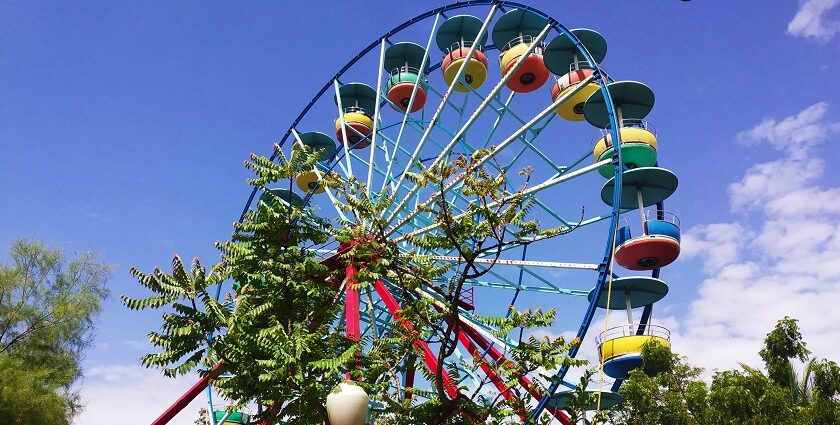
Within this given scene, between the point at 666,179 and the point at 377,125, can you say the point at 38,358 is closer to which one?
the point at 377,125

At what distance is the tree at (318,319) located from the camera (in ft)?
21.4

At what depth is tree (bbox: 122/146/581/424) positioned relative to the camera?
652 cm

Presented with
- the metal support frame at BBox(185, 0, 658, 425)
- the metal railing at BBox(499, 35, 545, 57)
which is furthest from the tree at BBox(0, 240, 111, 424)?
the metal railing at BBox(499, 35, 545, 57)

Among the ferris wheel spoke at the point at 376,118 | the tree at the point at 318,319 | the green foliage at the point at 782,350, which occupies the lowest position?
the tree at the point at 318,319

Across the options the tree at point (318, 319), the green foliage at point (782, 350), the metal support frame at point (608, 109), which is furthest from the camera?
the green foliage at point (782, 350)

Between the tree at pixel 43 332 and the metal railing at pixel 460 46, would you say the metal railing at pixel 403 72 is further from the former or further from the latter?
the tree at pixel 43 332

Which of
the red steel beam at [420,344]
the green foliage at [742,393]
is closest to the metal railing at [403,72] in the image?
the red steel beam at [420,344]

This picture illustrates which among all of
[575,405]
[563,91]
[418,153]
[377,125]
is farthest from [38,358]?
[575,405]

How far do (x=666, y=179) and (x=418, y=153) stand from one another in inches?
192

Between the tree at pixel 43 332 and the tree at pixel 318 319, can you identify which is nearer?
the tree at pixel 318 319

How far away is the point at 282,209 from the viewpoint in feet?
26.7

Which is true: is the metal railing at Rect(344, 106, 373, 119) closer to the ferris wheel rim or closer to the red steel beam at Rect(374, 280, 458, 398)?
the ferris wheel rim

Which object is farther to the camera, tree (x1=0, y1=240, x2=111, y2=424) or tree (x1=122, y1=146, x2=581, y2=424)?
tree (x1=0, y1=240, x2=111, y2=424)

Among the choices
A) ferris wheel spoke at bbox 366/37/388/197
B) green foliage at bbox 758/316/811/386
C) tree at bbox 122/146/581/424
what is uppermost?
ferris wheel spoke at bbox 366/37/388/197
